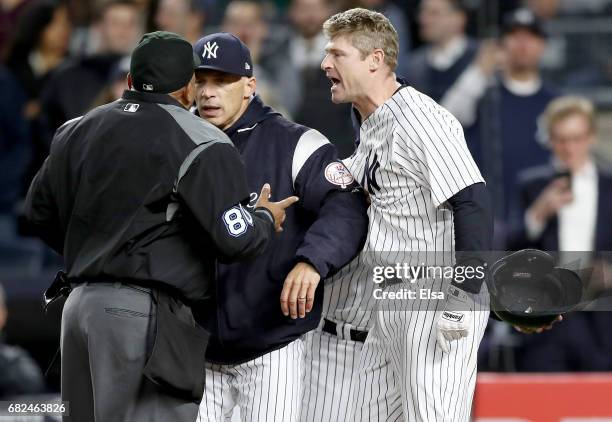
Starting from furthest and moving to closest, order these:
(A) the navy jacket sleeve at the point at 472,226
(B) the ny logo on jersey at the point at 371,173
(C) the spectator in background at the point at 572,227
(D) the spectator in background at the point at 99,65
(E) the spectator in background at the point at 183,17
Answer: (D) the spectator in background at the point at 99,65 → (E) the spectator in background at the point at 183,17 → (C) the spectator in background at the point at 572,227 → (B) the ny logo on jersey at the point at 371,173 → (A) the navy jacket sleeve at the point at 472,226

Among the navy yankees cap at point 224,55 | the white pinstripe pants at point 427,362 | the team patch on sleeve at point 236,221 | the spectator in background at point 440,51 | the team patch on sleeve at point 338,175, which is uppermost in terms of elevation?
the spectator in background at point 440,51

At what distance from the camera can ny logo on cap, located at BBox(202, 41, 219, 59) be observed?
4.64 meters

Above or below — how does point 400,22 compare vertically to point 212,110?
above

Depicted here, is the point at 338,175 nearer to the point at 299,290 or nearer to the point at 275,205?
the point at 275,205

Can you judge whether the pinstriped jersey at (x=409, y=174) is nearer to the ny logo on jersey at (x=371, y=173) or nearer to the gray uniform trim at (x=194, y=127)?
the ny logo on jersey at (x=371, y=173)

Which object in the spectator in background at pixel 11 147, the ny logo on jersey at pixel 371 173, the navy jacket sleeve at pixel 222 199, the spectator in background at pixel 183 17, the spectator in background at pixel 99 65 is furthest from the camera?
the spectator in background at pixel 11 147

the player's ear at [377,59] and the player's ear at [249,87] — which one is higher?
the player's ear at [377,59]

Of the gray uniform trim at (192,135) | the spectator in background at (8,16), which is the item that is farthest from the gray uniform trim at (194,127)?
the spectator in background at (8,16)

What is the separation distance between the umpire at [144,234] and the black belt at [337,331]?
0.79 m

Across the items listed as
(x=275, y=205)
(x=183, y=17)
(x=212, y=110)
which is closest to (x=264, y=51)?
(x=183, y=17)

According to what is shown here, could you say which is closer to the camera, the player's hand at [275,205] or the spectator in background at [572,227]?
the player's hand at [275,205]

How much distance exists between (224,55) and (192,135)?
22.3 inches

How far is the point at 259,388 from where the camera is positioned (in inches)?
183

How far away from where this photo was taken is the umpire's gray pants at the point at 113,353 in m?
4.16
